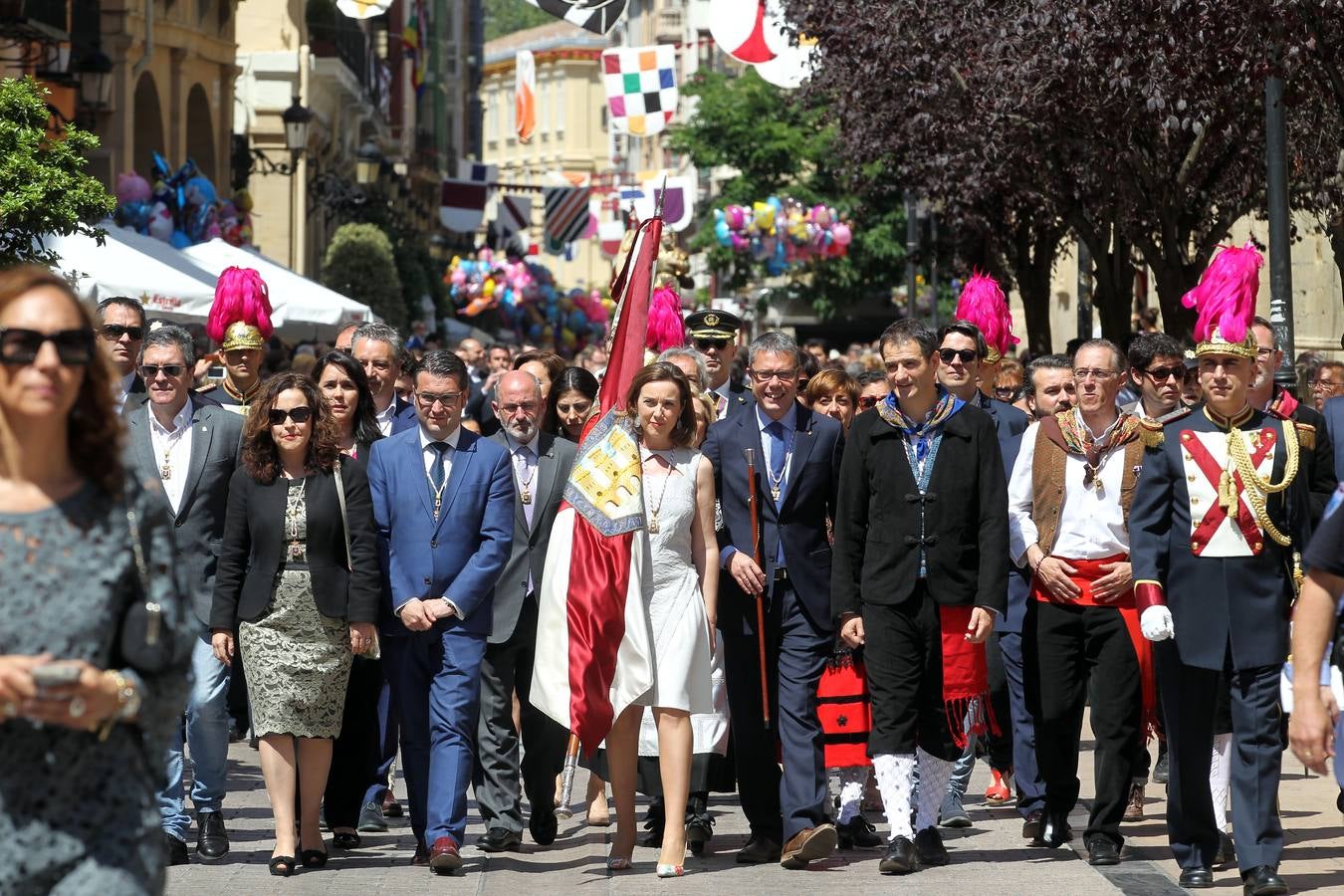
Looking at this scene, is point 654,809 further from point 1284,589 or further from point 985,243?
point 985,243

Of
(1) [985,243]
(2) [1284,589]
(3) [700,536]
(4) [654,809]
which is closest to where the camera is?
(2) [1284,589]

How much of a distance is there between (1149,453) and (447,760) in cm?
277

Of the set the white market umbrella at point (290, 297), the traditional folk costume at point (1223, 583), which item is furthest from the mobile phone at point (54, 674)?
the white market umbrella at point (290, 297)

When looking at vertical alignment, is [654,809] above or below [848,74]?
below

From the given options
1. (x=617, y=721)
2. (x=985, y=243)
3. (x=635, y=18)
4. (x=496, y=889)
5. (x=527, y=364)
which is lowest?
(x=496, y=889)

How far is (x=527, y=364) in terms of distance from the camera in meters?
11.9

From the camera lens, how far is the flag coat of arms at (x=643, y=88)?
105 feet

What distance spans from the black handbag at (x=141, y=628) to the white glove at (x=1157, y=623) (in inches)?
173

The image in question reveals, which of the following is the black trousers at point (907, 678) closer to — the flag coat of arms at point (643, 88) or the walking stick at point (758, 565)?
the walking stick at point (758, 565)

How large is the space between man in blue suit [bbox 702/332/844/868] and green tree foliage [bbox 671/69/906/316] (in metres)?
40.0

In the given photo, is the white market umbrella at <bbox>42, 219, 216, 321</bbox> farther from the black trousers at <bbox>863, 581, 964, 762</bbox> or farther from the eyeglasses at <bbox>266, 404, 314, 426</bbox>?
the black trousers at <bbox>863, 581, 964, 762</bbox>

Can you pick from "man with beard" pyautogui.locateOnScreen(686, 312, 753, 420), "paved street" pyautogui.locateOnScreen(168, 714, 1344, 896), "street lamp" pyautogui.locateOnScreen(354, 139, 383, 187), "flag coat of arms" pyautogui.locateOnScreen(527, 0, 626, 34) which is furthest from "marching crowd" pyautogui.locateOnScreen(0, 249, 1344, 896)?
"street lamp" pyautogui.locateOnScreen(354, 139, 383, 187)

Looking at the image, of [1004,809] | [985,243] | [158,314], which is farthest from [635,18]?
[1004,809]

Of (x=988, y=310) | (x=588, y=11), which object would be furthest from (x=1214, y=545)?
(x=588, y=11)
